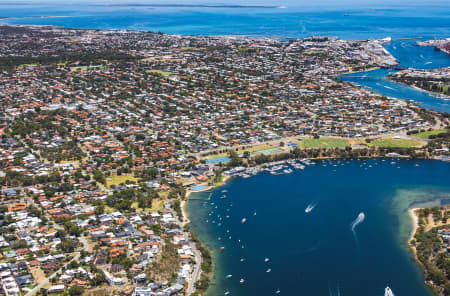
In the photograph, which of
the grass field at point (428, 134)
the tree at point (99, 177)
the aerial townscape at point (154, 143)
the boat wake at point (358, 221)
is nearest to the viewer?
the aerial townscape at point (154, 143)

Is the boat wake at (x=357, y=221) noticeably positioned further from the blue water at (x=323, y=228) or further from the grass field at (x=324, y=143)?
the grass field at (x=324, y=143)

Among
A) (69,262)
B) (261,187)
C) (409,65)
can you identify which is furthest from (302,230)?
(409,65)

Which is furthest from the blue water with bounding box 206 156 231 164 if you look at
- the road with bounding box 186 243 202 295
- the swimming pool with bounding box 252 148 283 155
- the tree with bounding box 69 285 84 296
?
the tree with bounding box 69 285 84 296

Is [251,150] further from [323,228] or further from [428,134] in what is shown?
[428,134]

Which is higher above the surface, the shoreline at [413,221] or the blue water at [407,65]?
the blue water at [407,65]

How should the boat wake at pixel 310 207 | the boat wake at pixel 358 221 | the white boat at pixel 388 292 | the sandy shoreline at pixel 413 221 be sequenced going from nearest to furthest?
the white boat at pixel 388 292, the sandy shoreline at pixel 413 221, the boat wake at pixel 358 221, the boat wake at pixel 310 207

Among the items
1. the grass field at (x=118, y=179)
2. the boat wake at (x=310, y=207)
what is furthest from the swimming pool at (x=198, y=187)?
the boat wake at (x=310, y=207)

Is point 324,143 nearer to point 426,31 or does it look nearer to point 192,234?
point 192,234
